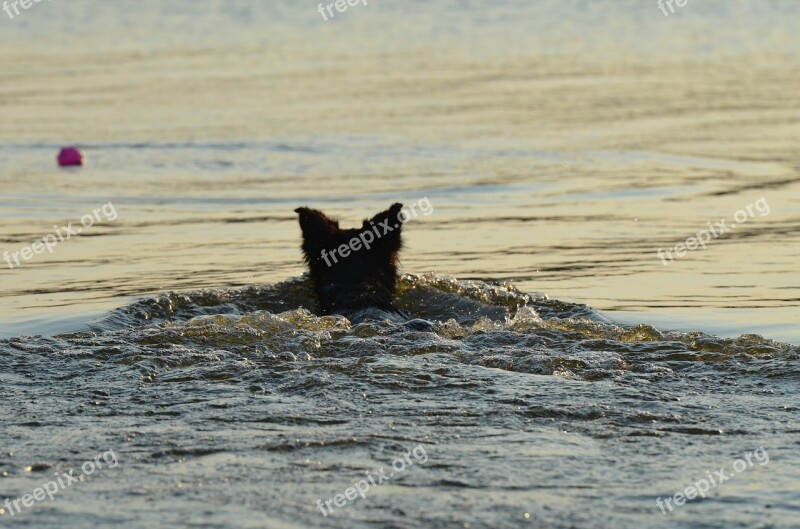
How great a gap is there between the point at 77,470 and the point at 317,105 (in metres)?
15.2

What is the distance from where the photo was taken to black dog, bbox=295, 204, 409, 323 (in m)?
10.6

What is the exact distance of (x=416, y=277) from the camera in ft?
37.9

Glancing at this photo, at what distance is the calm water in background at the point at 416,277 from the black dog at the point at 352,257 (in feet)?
1.44

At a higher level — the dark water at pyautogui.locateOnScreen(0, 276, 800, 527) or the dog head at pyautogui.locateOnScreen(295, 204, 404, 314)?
the dog head at pyautogui.locateOnScreen(295, 204, 404, 314)

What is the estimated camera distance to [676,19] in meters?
31.6

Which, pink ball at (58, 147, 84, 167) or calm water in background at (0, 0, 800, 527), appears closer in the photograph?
calm water in background at (0, 0, 800, 527)

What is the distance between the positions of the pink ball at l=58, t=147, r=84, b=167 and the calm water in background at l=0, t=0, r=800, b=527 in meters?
0.45

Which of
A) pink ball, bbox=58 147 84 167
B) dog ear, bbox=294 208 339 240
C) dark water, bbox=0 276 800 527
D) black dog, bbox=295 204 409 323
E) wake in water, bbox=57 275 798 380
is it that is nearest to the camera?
dark water, bbox=0 276 800 527

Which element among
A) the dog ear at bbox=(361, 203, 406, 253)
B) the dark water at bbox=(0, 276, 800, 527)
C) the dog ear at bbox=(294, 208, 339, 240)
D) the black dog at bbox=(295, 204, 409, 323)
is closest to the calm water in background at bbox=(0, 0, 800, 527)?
the dark water at bbox=(0, 276, 800, 527)

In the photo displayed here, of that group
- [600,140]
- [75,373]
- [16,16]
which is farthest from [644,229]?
[16,16]

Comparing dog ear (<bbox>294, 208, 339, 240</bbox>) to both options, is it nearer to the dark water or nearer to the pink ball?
the dark water

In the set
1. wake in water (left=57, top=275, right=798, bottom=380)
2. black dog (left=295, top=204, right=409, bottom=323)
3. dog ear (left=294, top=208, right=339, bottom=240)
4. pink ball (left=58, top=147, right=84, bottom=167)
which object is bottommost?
wake in water (left=57, top=275, right=798, bottom=380)

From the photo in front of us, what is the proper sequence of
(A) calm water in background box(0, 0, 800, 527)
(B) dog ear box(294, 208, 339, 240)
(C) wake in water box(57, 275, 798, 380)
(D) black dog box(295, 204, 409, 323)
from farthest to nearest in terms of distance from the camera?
(B) dog ear box(294, 208, 339, 240) < (D) black dog box(295, 204, 409, 323) < (C) wake in water box(57, 275, 798, 380) < (A) calm water in background box(0, 0, 800, 527)

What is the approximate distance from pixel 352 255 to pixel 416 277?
0.88 metres
